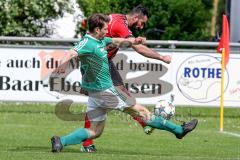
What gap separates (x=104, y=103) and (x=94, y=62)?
59cm

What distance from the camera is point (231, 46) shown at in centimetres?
2084

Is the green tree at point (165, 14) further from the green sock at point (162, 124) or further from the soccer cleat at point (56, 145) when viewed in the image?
the soccer cleat at point (56, 145)

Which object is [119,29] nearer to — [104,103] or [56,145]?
[104,103]

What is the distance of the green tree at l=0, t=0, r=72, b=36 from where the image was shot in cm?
2784

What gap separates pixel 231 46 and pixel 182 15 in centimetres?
993

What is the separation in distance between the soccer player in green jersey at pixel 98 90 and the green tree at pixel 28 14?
15.1 m

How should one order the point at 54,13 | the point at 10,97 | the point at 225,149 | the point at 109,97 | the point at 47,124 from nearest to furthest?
the point at 109,97, the point at 225,149, the point at 47,124, the point at 10,97, the point at 54,13

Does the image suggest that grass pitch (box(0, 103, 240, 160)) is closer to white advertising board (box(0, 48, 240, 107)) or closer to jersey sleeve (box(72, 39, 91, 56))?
white advertising board (box(0, 48, 240, 107))

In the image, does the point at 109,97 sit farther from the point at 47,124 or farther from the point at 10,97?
the point at 10,97

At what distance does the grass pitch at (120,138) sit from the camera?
1283 cm

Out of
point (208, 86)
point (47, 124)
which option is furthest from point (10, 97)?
point (208, 86)

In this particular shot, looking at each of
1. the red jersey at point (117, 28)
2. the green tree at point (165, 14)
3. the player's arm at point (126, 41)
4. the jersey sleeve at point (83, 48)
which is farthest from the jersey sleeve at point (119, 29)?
the green tree at point (165, 14)

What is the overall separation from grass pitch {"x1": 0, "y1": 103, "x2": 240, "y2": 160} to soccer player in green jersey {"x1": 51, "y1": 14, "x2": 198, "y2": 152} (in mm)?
301

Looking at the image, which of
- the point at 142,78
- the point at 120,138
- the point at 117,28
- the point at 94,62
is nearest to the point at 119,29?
the point at 117,28
